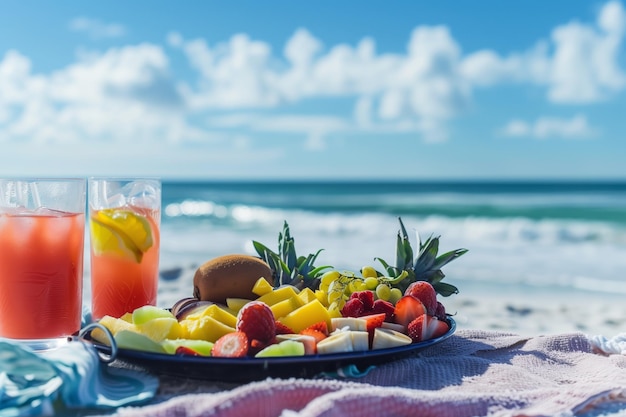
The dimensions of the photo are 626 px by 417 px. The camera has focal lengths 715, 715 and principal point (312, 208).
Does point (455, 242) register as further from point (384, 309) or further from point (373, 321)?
point (373, 321)

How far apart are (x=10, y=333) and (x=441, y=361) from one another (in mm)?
1294

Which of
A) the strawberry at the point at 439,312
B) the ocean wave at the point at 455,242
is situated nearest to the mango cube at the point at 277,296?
the strawberry at the point at 439,312

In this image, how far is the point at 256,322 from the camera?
1897 mm

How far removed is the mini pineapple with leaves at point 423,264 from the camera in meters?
2.51

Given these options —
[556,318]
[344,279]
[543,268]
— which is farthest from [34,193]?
[543,268]

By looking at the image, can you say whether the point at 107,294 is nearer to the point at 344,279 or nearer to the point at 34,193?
the point at 34,193

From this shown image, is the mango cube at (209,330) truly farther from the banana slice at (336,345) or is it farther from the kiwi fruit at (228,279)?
the kiwi fruit at (228,279)

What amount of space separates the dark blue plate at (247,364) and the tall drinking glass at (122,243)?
17.8 inches

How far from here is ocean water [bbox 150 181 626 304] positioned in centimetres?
1005

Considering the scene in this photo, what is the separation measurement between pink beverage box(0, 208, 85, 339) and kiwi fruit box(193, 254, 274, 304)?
44 cm

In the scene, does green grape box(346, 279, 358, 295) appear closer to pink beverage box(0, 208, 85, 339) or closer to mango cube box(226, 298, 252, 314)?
mango cube box(226, 298, 252, 314)

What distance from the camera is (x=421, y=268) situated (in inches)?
100

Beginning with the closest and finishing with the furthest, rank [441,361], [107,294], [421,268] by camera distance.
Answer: [441,361], [107,294], [421,268]

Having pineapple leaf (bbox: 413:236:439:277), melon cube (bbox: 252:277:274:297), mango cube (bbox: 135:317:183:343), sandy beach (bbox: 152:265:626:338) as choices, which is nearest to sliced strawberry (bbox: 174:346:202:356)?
mango cube (bbox: 135:317:183:343)
